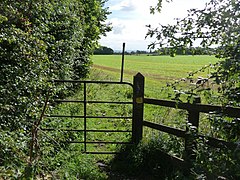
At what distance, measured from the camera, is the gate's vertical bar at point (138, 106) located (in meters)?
5.16

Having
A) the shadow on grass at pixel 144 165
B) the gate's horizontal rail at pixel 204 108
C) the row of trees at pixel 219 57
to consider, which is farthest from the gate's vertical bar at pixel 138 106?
the row of trees at pixel 219 57

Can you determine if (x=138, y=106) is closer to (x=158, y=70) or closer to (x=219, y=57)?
(x=219, y=57)

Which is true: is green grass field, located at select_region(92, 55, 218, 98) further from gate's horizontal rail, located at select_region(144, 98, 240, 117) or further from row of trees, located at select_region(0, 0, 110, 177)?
row of trees, located at select_region(0, 0, 110, 177)

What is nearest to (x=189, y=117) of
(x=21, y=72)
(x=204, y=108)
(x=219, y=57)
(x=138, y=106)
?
(x=204, y=108)

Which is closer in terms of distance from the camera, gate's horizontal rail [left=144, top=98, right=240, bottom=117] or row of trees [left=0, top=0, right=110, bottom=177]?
gate's horizontal rail [left=144, top=98, right=240, bottom=117]

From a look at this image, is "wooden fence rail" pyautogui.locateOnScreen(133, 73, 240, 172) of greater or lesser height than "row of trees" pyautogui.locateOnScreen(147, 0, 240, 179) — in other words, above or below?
below

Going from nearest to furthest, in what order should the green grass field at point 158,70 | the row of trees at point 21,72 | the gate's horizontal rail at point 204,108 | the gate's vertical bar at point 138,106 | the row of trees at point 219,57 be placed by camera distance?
the row of trees at point 219,57
the gate's horizontal rail at point 204,108
the row of trees at point 21,72
the green grass field at point 158,70
the gate's vertical bar at point 138,106

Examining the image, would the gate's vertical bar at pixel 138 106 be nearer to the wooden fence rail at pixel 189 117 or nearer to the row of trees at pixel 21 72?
the wooden fence rail at pixel 189 117

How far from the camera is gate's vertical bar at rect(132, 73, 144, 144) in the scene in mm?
5160

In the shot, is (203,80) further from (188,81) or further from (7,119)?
(7,119)

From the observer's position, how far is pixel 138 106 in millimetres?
5223

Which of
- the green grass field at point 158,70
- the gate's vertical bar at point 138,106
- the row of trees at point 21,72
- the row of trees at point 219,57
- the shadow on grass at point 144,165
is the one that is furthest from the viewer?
the gate's vertical bar at point 138,106

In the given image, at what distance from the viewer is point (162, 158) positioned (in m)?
4.70

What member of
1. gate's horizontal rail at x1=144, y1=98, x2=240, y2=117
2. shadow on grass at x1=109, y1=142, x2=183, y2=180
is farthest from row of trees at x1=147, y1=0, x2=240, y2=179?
shadow on grass at x1=109, y1=142, x2=183, y2=180
